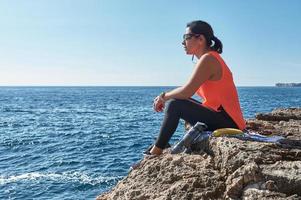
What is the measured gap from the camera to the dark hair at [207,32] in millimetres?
6418

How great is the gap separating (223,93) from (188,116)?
651 mm

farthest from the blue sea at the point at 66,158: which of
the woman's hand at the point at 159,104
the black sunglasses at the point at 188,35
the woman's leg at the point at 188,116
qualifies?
the black sunglasses at the point at 188,35

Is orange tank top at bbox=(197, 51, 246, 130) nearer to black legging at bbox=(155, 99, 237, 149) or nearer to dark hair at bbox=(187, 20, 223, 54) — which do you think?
black legging at bbox=(155, 99, 237, 149)

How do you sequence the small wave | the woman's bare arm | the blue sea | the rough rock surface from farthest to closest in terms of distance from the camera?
the small wave < the blue sea < the woman's bare arm < the rough rock surface

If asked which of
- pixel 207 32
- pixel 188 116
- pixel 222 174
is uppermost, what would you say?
pixel 207 32

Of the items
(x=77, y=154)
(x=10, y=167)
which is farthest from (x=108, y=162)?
(x=10, y=167)

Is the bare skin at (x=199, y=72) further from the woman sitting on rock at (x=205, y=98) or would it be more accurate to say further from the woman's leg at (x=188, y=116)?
the woman's leg at (x=188, y=116)

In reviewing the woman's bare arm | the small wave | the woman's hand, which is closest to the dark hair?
the woman's bare arm

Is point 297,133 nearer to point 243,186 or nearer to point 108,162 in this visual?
point 243,186

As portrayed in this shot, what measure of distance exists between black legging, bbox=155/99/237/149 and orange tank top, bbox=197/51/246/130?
0.09 meters

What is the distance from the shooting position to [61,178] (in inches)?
792

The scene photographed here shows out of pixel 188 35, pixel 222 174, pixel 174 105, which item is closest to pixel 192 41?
pixel 188 35

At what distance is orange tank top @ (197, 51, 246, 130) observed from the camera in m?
6.24

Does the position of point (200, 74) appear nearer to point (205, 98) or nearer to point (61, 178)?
point (205, 98)
